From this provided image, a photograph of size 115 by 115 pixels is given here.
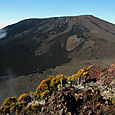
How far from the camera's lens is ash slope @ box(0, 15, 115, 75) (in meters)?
23.3

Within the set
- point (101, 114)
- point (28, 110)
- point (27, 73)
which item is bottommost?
point (27, 73)

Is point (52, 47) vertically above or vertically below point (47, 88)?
above

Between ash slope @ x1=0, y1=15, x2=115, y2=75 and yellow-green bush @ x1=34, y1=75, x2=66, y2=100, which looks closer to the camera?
yellow-green bush @ x1=34, y1=75, x2=66, y2=100

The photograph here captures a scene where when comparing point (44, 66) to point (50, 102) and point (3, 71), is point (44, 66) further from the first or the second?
point (50, 102)

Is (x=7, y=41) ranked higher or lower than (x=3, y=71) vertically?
higher

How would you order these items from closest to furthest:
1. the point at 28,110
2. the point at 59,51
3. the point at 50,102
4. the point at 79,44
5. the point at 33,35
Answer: the point at 50,102, the point at 28,110, the point at 59,51, the point at 79,44, the point at 33,35

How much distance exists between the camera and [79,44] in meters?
33.2

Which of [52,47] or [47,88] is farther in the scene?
[52,47]

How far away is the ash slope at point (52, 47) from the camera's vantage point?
23.3 meters

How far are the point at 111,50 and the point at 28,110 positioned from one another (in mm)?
27244

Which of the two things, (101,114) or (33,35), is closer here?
(101,114)

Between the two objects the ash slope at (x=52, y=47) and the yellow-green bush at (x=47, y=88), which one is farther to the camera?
the ash slope at (x=52, y=47)

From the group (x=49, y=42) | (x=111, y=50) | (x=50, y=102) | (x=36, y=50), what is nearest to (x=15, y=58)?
(x=36, y=50)

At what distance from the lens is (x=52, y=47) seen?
31828 millimetres
